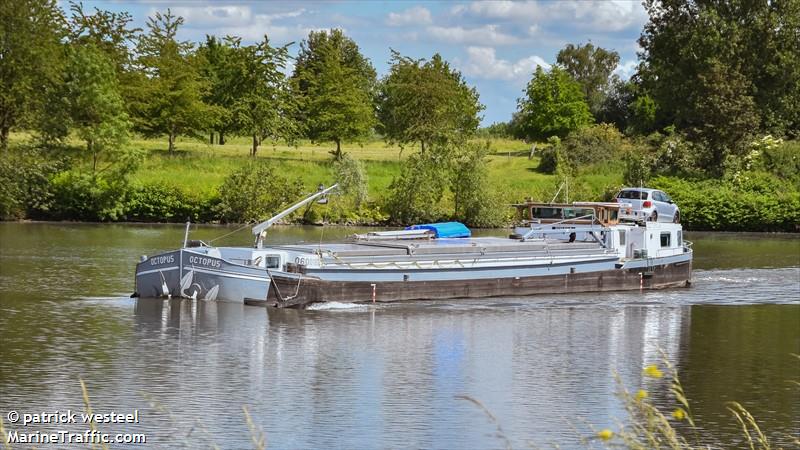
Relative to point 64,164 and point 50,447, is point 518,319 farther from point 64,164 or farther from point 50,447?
point 64,164

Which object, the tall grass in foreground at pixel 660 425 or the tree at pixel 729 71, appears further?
the tree at pixel 729 71

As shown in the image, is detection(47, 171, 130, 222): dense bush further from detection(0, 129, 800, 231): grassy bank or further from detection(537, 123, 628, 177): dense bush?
detection(537, 123, 628, 177): dense bush

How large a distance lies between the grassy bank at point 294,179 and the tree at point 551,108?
16.6 metres

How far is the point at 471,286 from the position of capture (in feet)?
167

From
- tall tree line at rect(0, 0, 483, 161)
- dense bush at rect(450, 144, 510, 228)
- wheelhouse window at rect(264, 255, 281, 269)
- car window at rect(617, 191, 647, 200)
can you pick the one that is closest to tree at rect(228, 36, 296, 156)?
tall tree line at rect(0, 0, 483, 161)

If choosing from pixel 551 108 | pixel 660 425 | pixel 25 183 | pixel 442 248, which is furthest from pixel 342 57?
pixel 660 425

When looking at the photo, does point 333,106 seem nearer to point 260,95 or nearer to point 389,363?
point 260,95

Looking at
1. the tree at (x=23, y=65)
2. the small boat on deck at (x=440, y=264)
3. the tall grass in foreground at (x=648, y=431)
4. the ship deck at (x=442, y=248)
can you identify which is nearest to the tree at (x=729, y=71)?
the small boat on deck at (x=440, y=264)

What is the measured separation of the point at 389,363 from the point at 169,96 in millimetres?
70422

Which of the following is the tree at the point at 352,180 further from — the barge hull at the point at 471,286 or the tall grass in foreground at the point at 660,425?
the tall grass in foreground at the point at 660,425

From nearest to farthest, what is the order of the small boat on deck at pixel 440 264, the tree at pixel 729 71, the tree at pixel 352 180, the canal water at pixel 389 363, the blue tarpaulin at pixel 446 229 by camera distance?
1. the canal water at pixel 389 363
2. the small boat on deck at pixel 440 264
3. the blue tarpaulin at pixel 446 229
4. the tree at pixel 352 180
5. the tree at pixel 729 71

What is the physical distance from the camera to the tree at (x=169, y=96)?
10225 cm

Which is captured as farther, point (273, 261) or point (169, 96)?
point (169, 96)

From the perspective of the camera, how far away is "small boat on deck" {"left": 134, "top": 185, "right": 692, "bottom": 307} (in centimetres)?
4559
